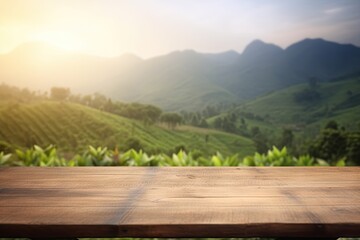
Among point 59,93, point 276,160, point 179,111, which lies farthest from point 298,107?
point 276,160

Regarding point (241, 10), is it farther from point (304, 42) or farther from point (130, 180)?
point (304, 42)

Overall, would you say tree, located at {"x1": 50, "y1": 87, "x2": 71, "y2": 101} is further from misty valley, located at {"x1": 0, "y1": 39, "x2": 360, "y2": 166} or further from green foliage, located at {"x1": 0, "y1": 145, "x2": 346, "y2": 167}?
green foliage, located at {"x1": 0, "y1": 145, "x2": 346, "y2": 167}

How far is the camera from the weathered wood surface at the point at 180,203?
710 mm

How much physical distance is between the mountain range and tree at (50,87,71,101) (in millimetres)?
17009

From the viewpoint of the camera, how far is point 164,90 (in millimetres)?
59562

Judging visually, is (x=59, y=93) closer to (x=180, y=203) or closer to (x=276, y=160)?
(x=276, y=160)

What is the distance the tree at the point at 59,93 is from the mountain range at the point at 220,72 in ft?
55.8

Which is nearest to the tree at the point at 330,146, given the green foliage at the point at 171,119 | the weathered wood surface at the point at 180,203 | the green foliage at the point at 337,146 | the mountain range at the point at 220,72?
the green foliage at the point at 337,146

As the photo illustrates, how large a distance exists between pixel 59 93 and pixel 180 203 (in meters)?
11.9

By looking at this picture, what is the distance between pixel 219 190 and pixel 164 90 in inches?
2321

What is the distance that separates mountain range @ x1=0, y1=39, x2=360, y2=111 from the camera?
49438mm

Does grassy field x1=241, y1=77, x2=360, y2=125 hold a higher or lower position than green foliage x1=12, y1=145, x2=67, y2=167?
higher

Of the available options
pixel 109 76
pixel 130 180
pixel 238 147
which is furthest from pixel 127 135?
pixel 109 76

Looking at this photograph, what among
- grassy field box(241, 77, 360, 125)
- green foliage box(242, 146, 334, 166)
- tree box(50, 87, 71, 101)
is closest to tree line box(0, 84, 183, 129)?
tree box(50, 87, 71, 101)
